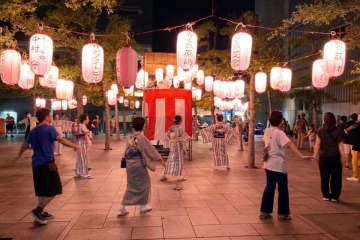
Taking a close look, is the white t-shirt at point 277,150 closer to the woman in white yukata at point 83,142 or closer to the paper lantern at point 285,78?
the woman in white yukata at point 83,142

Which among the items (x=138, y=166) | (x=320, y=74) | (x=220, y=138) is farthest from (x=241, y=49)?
(x=138, y=166)

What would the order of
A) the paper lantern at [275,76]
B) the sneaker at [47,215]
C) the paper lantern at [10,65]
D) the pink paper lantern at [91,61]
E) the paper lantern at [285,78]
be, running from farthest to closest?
the paper lantern at [285,78]
the paper lantern at [275,76]
the pink paper lantern at [91,61]
the paper lantern at [10,65]
the sneaker at [47,215]

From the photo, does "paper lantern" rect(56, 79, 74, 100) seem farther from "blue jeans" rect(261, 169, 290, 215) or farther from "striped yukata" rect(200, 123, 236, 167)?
"blue jeans" rect(261, 169, 290, 215)

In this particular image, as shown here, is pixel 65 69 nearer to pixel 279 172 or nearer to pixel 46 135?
pixel 46 135

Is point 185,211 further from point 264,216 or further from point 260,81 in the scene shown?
point 260,81

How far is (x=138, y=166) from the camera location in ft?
17.9

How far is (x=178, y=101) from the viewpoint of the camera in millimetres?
12141

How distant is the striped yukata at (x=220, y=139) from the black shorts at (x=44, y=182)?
627 cm

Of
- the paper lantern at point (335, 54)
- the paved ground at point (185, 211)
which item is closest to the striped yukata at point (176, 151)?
the paved ground at point (185, 211)

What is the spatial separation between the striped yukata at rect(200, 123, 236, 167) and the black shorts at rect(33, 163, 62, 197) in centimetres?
627

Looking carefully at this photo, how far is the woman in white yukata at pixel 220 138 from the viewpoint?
10.3m

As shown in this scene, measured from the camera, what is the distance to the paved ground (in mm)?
4555

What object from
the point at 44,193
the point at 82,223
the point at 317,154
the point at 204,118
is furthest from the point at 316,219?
the point at 204,118

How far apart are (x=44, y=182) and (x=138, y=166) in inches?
60.7
